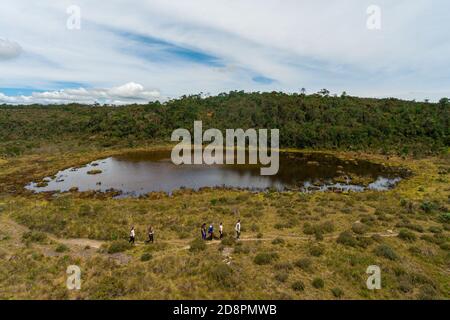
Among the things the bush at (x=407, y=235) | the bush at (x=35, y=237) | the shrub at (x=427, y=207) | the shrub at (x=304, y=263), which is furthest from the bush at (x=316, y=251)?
the bush at (x=35, y=237)

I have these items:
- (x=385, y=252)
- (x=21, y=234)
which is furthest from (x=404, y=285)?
(x=21, y=234)

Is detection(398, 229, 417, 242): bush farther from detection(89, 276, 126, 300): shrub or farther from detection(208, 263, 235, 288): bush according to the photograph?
detection(89, 276, 126, 300): shrub

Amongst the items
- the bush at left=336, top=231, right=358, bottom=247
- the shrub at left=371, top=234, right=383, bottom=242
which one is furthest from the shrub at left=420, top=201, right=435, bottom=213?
the bush at left=336, top=231, right=358, bottom=247

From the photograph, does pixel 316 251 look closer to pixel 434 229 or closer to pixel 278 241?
pixel 278 241

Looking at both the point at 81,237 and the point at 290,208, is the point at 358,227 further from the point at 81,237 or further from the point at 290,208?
the point at 81,237
